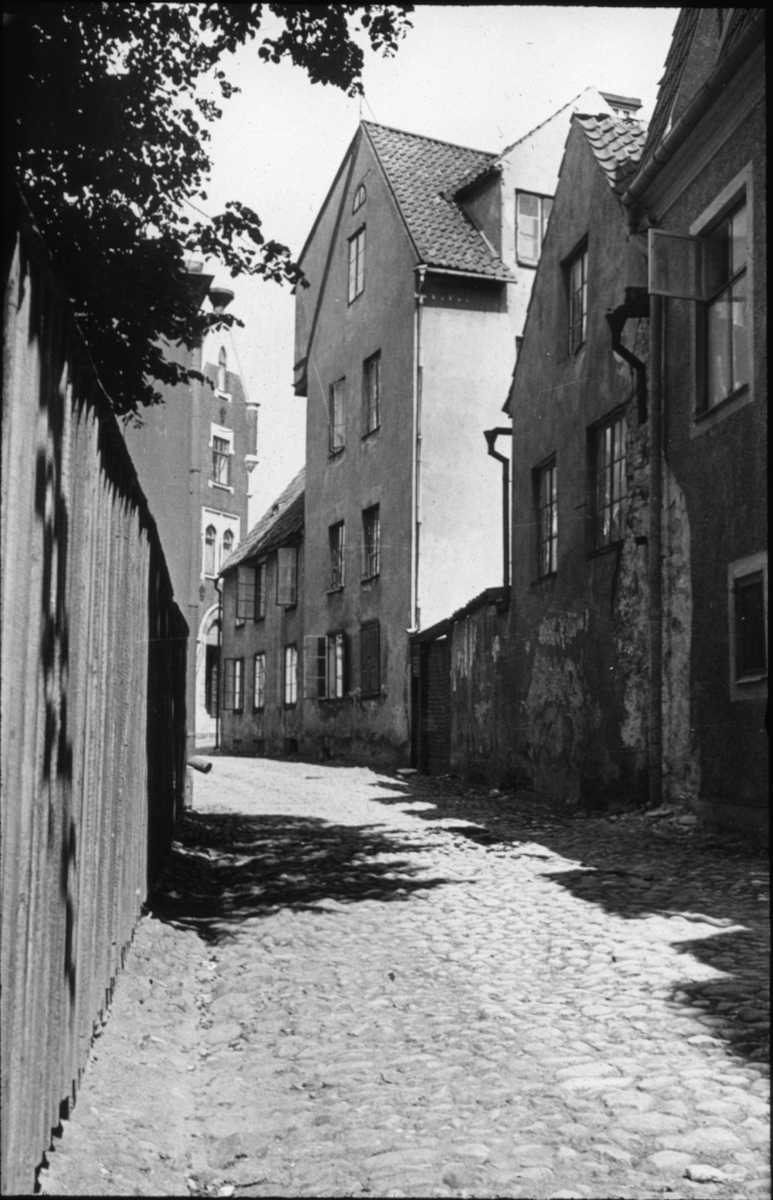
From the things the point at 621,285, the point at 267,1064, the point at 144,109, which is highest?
the point at 621,285

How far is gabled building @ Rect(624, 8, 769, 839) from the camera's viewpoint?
31.2ft

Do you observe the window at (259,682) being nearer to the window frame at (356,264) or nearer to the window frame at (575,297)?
the window frame at (356,264)

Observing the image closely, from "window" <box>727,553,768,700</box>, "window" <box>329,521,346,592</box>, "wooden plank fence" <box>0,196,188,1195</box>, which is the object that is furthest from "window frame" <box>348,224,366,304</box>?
"wooden plank fence" <box>0,196,188,1195</box>

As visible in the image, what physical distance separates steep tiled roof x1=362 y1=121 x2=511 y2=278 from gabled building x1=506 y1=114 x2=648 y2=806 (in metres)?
5.05

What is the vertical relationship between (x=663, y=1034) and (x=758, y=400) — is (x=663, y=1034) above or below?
below

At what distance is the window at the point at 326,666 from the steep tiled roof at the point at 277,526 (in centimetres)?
312

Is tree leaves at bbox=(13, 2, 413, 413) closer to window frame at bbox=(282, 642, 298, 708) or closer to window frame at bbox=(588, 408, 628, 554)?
window frame at bbox=(588, 408, 628, 554)

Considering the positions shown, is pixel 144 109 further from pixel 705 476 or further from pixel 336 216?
pixel 336 216

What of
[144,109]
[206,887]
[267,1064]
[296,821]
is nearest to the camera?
[267,1064]

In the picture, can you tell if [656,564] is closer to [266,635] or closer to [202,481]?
[266,635]

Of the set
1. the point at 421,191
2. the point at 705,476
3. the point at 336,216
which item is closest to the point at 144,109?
the point at 705,476

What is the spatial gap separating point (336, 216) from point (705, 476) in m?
16.2

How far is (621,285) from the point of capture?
512 inches

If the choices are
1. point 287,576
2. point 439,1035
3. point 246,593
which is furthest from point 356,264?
point 439,1035
